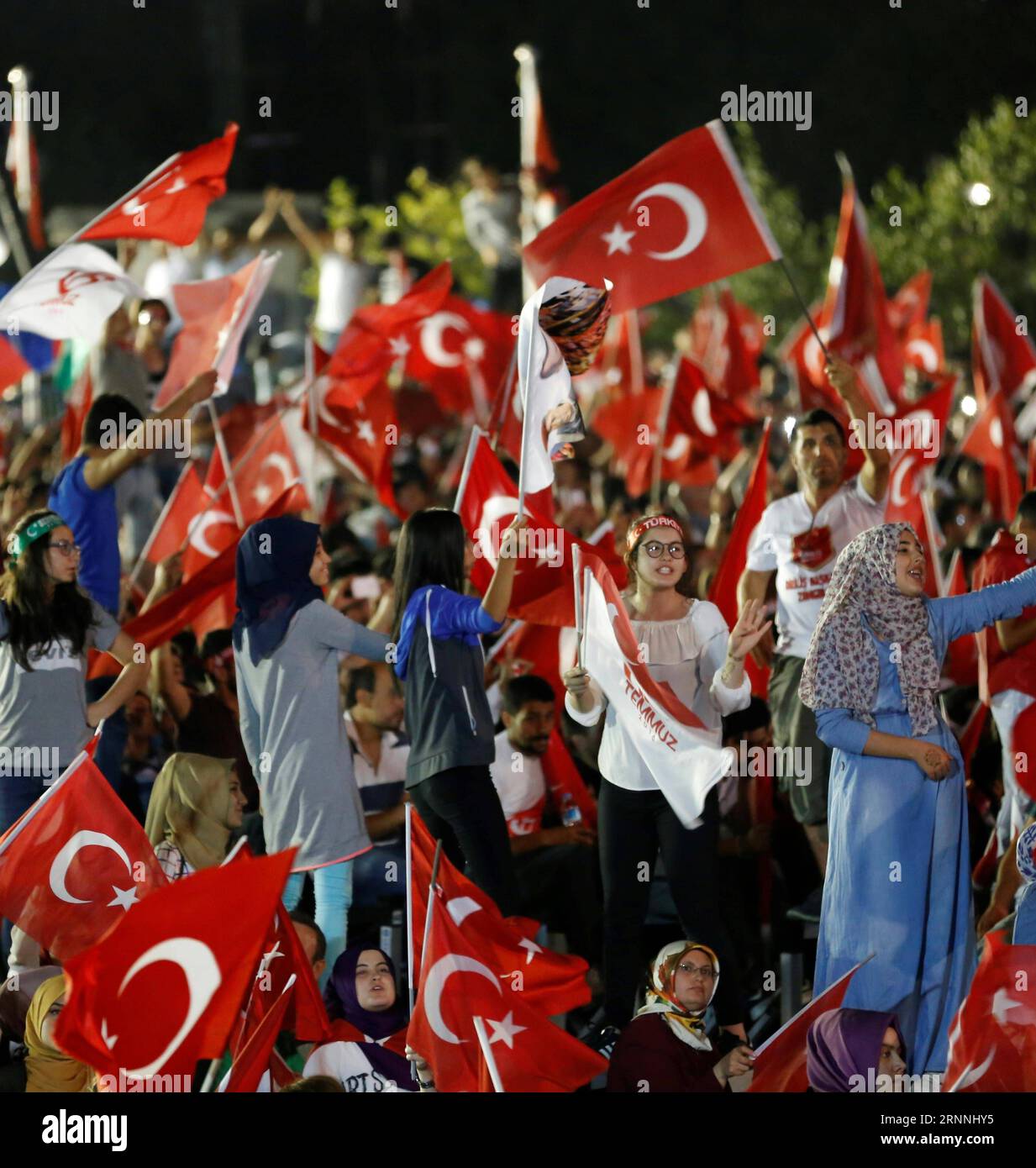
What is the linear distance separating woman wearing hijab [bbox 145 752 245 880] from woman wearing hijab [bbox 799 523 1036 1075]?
2066mm

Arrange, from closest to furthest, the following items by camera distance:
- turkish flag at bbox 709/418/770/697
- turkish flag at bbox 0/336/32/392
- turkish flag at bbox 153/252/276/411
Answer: turkish flag at bbox 709/418/770/697 < turkish flag at bbox 0/336/32/392 < turkish flag at bbox 153/252/276/411

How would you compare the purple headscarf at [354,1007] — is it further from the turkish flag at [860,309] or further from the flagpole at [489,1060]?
the turkish flag at [860,309]

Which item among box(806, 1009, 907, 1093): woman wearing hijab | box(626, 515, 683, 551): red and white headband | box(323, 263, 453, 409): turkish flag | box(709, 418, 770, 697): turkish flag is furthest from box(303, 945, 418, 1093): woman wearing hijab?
box(323, 263, 453, 409): turkish flag

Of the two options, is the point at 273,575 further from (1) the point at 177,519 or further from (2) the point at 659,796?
(1) the point at 177,519

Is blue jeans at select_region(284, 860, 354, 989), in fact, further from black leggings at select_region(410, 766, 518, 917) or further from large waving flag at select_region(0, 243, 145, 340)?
large waving flag at select_region(0, 243, 145, 340)

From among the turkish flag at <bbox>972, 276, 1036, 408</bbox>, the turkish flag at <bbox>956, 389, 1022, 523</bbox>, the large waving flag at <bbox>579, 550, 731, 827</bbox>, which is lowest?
the large waving flag at <bbox>579, 550, 731, 827</bbox>

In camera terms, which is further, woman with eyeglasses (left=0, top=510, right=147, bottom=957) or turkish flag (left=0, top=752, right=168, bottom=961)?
woman with eyeglasses (left=0, top=510, right=147, bottom=957)

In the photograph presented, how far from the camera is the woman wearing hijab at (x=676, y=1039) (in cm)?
580

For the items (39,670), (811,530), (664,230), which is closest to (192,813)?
(39,670)

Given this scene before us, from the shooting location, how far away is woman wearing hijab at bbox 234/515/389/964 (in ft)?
22.7

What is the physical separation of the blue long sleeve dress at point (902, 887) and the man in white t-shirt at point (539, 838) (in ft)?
5.72
